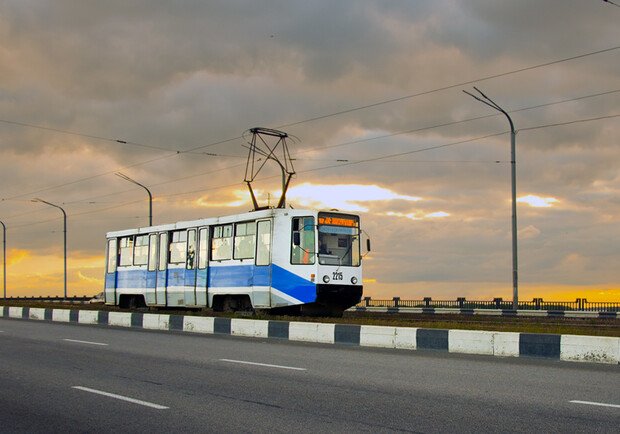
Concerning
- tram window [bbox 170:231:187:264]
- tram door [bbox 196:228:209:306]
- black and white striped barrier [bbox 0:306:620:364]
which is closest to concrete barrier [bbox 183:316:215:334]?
black and white striped barrier [bbox 0:306:620:364]

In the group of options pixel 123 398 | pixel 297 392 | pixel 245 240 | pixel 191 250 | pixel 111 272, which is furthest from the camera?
pixel 111 272

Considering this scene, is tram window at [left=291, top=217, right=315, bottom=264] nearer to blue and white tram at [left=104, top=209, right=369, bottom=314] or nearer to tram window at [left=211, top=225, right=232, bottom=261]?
blue and white tram at [left=104, top=209, right=369, bottom=314]

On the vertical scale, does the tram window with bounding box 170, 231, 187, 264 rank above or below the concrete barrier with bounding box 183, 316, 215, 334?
above

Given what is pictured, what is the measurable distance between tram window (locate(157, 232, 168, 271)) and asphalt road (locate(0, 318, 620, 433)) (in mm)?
16598

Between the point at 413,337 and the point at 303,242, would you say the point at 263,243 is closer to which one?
the point at 303,242

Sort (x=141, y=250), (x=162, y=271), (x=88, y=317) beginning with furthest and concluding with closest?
(x=141, y=250), (x=162, y=271), (x=88, y=317)

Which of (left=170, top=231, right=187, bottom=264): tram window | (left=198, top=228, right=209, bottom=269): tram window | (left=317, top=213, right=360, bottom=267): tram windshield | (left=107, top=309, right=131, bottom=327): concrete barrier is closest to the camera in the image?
(left=317, top=213, right=360, bottom=267): tram windshield

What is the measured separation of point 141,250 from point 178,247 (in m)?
3.84

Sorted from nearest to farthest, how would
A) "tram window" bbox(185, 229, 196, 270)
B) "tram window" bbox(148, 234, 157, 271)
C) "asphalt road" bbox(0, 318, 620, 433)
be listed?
"asphalt road" bbox(0, 318, 620, 433) → "tram window" bbox(185, 229, 196, 270) → "tram window" bbox(148, 234, 157, 271)

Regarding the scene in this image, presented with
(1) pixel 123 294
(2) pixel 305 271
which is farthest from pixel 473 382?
(1) pixel 123 294

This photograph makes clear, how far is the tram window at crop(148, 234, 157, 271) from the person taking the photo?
33.0 metres

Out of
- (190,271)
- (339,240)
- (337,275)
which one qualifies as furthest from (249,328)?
(190,271)

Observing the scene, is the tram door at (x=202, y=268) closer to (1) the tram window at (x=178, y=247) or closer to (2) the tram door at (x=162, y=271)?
(1) the tram window at (x=178, y=247)

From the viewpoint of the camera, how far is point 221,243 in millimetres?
28328
